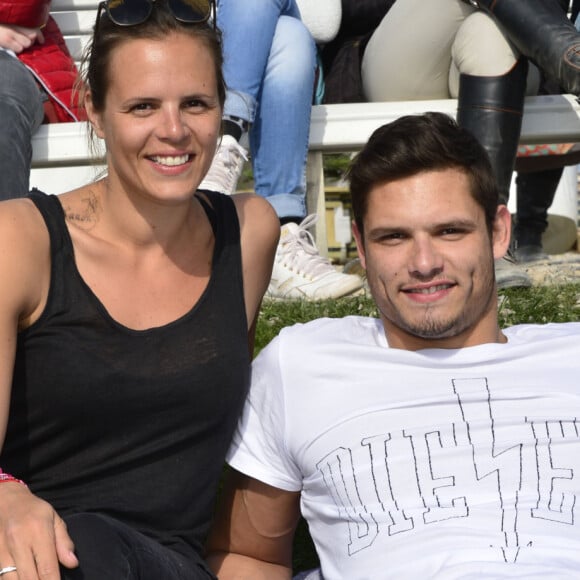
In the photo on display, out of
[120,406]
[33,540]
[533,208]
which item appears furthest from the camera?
[533,208]

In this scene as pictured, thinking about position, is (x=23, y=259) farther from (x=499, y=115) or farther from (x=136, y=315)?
(x=499, y=115)

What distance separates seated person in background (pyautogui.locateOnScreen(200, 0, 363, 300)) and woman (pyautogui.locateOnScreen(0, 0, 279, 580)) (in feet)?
5.77

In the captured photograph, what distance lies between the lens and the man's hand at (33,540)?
199cm

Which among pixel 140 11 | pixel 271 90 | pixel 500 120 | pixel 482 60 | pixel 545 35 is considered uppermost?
pixel 140 11

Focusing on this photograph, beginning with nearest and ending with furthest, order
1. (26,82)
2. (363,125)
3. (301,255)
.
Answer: (26,82) < (301,255) < (363,125)

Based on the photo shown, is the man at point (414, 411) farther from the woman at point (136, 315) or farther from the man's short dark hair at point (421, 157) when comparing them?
the woman at point (136, 315)

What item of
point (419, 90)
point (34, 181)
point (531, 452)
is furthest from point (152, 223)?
point (34, 181)

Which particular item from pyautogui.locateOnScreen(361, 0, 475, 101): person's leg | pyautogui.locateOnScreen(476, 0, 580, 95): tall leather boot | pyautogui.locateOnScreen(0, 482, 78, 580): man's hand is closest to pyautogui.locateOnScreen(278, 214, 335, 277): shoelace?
pyautogui.locateOnScreen(361, 0, 475, 101): person's leg

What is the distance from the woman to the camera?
2340mm

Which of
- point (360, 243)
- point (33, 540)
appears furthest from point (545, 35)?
point (33, 540)

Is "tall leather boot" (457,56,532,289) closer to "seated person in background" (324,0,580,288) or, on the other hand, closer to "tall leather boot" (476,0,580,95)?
"seated person in background" (324,0,580,288)

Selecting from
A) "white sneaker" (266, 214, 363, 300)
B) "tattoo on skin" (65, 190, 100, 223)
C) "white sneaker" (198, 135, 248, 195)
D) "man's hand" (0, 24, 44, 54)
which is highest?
"man's hand" (0, 24, 44, 54)

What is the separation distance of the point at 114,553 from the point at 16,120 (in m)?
2.42

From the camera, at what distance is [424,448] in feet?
7.87
